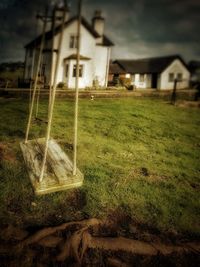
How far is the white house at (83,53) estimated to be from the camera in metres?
27.0

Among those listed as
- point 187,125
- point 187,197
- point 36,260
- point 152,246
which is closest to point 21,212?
point 36,260

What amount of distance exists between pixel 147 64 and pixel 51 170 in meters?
40.2

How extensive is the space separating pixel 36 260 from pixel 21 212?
124 centimetres

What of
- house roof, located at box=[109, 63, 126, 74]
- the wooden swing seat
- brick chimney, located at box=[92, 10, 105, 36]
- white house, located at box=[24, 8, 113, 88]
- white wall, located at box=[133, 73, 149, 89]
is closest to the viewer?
the wooden swing seat

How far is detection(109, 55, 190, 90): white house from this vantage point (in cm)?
3806

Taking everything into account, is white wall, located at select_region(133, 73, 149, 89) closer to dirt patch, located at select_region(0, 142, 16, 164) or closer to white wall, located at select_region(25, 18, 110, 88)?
white wall, located at select_region(25, 18, 110, 88)

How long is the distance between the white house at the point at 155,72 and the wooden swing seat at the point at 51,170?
34.0 metres

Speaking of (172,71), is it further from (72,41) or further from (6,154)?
(6,154)

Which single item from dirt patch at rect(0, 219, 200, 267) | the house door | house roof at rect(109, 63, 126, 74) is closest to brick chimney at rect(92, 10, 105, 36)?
house roof at rect(109, 63, 126, 74)

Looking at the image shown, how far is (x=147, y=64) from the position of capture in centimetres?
4172

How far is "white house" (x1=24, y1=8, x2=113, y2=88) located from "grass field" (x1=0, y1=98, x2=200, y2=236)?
16.8 m

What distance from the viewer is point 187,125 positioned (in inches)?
495

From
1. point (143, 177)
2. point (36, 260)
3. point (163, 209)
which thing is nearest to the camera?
point (36, 260)

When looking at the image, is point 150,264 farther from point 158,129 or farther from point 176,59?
point 176,59
